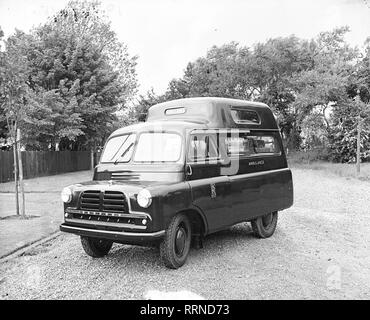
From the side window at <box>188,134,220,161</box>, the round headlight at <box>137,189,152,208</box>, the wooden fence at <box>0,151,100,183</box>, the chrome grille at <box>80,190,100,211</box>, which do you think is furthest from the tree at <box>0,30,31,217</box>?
the wooden fence at <box>0,151,100,183</box>

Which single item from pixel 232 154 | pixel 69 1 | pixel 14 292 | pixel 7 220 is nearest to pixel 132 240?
pixel 14 292

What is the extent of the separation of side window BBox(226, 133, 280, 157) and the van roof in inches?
8.2

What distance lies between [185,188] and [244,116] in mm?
2513

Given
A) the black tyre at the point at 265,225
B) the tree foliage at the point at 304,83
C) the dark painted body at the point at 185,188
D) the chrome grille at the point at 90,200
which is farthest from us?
the tree foliage at the point at 304,83

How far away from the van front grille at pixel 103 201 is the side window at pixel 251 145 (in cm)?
226

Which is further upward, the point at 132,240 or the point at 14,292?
the point at 132,240

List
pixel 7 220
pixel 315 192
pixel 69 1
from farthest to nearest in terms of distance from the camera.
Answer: pixel 69 1 < pixel 315 192 < pixel 7 220

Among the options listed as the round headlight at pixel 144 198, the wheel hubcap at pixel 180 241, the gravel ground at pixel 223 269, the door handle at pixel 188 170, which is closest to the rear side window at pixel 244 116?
the door handle at pixel 188 170

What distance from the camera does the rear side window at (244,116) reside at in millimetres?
7940

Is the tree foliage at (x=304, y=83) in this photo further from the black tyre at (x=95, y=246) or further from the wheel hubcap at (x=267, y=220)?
the black tyre at (x=95, y=246)

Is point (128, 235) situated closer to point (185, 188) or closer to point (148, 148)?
point (185, 188)

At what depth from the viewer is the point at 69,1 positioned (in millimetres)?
35656
